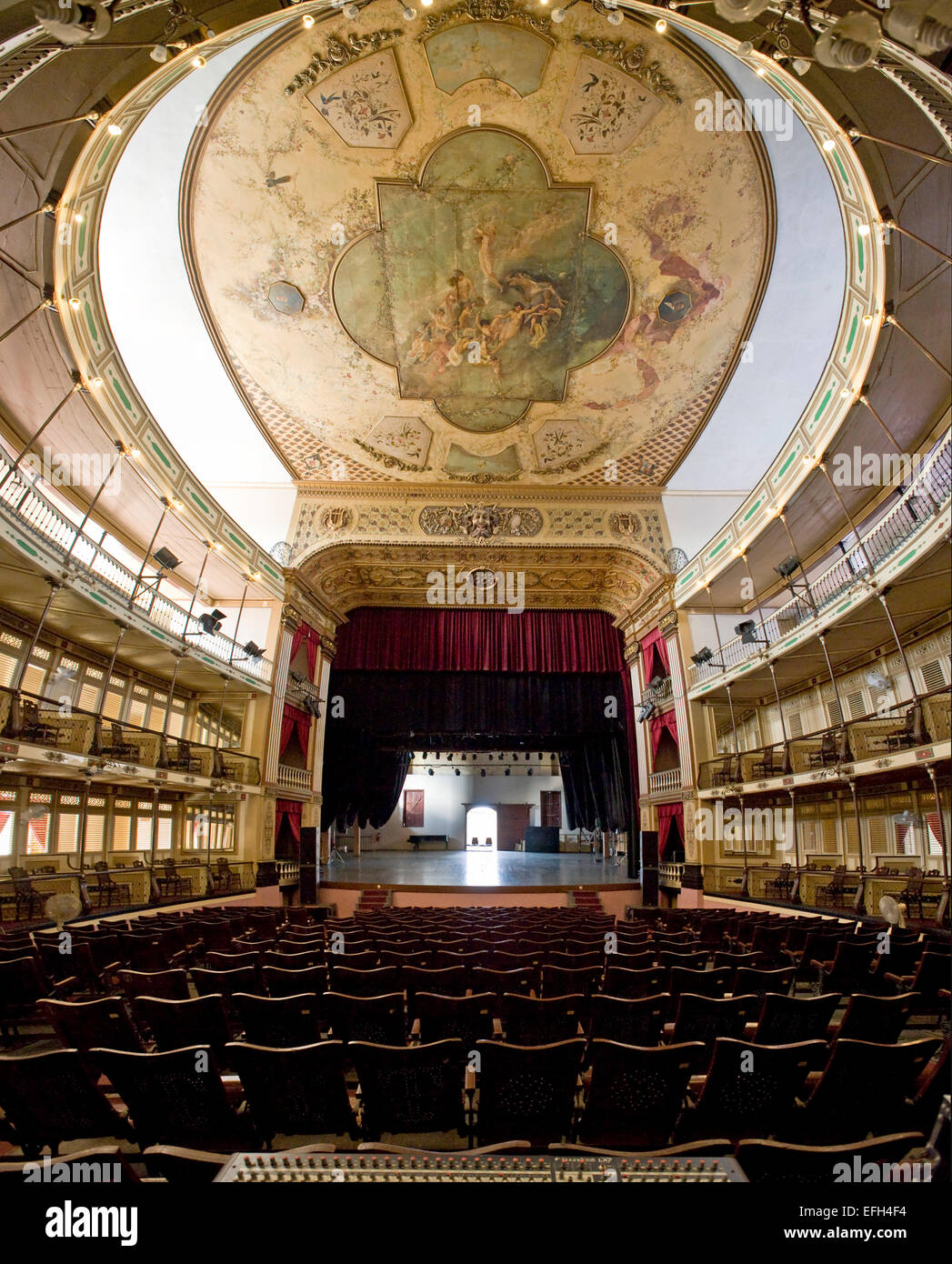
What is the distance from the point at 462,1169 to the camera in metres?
1.80

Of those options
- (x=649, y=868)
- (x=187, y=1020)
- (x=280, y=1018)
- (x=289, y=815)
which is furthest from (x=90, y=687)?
(x=649, y=868)

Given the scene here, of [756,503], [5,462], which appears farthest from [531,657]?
[5,462]

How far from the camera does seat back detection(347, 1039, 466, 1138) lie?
2.76 meters

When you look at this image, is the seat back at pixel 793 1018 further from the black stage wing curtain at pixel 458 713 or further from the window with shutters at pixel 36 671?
the black stage wing curtain at pixel 458 713

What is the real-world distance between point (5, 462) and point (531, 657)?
15538 millimetres

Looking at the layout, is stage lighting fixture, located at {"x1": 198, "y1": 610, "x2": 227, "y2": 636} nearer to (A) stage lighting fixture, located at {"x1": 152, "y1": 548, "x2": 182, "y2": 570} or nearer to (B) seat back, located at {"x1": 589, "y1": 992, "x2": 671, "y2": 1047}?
(A) stage lighting fixture, located at {"x1": 152, "y1": 548, "x2": 182, "y2": 570}

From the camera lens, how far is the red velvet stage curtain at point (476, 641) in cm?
2220

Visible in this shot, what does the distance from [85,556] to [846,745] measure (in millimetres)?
16283

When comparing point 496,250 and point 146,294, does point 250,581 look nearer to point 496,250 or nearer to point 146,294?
point 146,294

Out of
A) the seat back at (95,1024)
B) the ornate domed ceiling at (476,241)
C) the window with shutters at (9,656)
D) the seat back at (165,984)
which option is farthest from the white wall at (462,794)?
the seat back at (95,1024)

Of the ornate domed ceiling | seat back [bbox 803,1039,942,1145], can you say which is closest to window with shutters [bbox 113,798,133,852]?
the ornate domed ceiling

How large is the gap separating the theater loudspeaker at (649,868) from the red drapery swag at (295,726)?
34.0ft

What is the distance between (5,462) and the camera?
10.5m

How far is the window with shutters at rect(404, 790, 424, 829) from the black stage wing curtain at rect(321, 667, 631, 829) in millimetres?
10341
